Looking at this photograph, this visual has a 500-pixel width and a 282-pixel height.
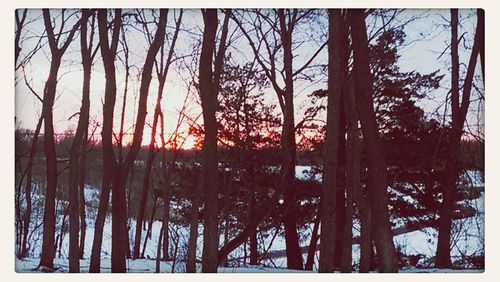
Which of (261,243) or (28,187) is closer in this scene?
(28,187)

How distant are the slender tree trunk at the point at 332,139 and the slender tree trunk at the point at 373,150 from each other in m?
0.09

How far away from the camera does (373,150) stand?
565cm

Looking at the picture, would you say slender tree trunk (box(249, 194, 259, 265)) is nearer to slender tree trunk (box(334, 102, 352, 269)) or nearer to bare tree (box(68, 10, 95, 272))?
slender tree trunk (box(334, 102, 352, 269))

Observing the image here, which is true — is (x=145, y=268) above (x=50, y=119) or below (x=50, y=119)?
below

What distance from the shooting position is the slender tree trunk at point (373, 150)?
222 inches

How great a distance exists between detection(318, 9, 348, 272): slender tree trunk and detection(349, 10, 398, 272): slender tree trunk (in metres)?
0.09

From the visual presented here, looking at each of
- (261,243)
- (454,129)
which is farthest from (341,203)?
(454,129)

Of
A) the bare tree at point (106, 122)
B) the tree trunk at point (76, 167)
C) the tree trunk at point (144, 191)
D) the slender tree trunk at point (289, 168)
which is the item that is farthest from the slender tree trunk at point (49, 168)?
the slender tree trunk at point (289, 168)

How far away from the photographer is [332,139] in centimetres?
565

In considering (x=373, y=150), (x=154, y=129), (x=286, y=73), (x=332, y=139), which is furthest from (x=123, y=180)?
(x=373, y=150)

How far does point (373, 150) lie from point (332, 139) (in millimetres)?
270

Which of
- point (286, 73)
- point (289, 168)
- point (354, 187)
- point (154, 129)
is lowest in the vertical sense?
point (354, 187)

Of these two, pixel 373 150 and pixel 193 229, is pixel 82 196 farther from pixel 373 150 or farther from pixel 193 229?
pixel 373 150
